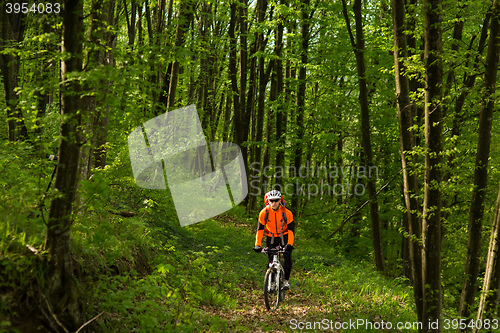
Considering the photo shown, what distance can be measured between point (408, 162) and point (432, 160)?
23.1 inches

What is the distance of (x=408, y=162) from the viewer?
6.29 m

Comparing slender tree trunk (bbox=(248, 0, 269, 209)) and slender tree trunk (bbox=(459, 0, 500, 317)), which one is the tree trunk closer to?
slender tree trunk (bbox=(459, 0, 500, 317))

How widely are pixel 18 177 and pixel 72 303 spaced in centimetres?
275

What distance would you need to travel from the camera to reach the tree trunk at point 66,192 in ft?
13.8

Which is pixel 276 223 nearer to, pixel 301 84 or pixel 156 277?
pixel 156 277

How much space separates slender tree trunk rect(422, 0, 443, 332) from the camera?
5664mm

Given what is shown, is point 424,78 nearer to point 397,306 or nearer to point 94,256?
point 397,306

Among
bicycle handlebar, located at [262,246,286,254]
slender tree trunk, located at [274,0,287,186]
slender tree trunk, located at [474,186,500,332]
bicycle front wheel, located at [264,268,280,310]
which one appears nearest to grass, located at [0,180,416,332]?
bicycle front wheel, located at [264,268,280,310]

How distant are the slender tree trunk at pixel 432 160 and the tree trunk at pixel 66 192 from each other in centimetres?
484

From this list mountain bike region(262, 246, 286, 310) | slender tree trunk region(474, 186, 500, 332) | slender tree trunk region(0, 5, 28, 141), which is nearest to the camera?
slender tree trunk region(474, 186, 500, 332)

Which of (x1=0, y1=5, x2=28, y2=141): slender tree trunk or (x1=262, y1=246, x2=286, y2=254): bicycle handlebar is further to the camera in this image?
(x1=0, y1=5, x2=28, y2=141): slender tree trunk

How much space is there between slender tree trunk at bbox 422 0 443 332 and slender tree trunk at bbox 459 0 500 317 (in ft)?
3.60

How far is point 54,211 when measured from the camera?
4.33 metres

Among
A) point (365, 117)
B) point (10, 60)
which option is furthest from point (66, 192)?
point (365, 117)
